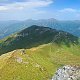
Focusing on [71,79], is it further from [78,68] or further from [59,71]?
[59,71]

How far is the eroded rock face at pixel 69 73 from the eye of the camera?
71.4 m

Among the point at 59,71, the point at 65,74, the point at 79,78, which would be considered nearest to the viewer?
the point at 79,78

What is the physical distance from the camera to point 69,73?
75.4 metres

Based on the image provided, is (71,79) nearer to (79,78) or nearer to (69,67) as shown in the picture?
(79,78)

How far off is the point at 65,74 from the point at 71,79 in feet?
19.8

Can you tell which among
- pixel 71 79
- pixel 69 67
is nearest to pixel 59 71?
pixel 69 67

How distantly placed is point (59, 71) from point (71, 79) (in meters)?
12.7

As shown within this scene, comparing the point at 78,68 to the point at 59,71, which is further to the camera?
the point at 59,71

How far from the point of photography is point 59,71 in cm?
8269

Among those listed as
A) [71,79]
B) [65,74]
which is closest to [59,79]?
[65,74]

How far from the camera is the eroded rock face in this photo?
71.4 meters

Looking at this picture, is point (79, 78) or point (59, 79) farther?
point (59, 79)

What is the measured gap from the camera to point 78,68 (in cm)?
7656

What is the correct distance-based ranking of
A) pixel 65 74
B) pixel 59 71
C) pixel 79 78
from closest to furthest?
pixel 79 78, pixel 65 74, pixel 59 71
